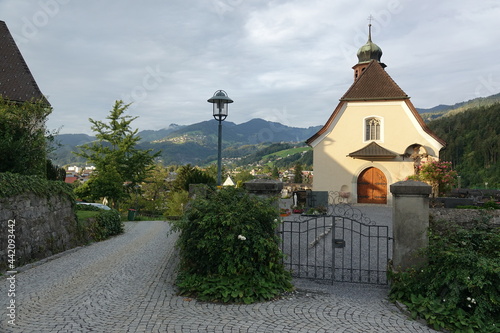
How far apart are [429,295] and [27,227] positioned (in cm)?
866

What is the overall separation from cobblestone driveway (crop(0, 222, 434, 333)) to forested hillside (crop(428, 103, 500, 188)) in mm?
53512

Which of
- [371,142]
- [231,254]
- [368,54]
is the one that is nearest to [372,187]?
[371,142]

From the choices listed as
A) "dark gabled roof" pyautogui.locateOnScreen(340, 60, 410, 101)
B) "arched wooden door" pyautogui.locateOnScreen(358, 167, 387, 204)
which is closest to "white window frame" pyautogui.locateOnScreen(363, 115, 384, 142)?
"dark gabled roof" pyautogui.locateOnScreen(340, 60, 410, 101)

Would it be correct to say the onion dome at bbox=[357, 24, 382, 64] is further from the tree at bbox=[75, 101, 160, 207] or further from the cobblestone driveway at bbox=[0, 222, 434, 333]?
the cobblestone driveway at bbox=[0, 222, 434, 333]

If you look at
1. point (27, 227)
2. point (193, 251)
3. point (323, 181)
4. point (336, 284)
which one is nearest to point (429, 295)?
point (336, 284)

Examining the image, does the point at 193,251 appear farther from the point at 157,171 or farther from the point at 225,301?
the point at 157,171

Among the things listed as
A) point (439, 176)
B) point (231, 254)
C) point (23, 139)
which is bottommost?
point (231, 254)

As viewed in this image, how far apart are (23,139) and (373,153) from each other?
1747 centimetres

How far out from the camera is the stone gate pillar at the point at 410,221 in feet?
20.0

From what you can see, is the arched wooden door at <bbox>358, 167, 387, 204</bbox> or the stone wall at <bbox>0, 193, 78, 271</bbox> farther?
the arched wooden door at <bbox>358, 167, 387, 204</bbox>

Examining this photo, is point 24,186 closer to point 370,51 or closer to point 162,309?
point 162,309

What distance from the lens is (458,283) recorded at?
199 inches

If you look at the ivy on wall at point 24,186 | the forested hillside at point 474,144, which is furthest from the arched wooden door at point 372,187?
the forested hillside at point 474,144

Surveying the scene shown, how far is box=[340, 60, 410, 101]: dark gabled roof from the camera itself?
2186 cm
